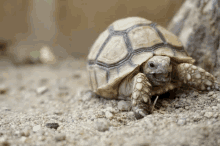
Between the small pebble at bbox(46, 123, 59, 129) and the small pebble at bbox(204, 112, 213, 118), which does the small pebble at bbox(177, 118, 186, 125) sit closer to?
the small pebble at bbox(204, 112, 213, 118)

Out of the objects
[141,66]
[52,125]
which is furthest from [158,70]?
[52,125]

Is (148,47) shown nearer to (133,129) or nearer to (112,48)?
(112,48)

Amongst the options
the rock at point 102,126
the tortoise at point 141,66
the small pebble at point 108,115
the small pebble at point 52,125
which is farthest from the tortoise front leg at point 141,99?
the small pebble at point 52,125

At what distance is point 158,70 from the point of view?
2.10m

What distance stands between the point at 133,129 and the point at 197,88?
45.6 inches

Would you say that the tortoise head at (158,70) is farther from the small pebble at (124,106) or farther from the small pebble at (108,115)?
the small pebble at (108,115)

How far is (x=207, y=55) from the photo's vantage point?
A: 287 cm

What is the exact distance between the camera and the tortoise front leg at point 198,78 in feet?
7.48

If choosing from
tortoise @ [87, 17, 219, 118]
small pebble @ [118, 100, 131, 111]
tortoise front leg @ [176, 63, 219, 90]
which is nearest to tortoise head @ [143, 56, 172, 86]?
tortoise @ [87, 17, 219, 118]

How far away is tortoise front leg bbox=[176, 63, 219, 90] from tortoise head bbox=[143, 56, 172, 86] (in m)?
0.31

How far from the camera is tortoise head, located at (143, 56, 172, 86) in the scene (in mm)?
2080

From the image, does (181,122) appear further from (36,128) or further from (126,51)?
(36,128)

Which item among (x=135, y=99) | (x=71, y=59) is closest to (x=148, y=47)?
(x=135, y=99)

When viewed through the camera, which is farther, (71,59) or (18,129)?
(71,59)
